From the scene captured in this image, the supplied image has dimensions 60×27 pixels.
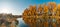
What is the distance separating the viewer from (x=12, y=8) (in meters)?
1.94

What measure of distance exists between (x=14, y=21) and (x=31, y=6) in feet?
1.08

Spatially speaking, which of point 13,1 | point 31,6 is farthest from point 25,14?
point 13,1

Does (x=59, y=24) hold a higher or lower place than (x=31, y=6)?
lower

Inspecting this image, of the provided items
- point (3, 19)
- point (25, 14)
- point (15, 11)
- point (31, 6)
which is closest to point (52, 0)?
point (31, 6)

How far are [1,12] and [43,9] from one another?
0.61 meters

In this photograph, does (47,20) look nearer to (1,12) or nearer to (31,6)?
(31,6)

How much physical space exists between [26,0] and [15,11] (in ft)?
0.75

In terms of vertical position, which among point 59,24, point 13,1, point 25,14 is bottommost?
point 59,24

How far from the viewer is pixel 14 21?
1.91 metres

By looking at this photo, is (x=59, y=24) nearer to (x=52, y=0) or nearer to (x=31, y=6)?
(x=52, y=0)

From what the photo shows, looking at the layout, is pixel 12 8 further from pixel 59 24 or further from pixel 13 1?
pixel 59 24

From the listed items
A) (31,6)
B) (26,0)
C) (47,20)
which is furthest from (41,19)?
(26,0)

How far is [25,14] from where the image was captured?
6.25 ft

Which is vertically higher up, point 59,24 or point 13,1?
point 13,1
